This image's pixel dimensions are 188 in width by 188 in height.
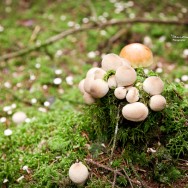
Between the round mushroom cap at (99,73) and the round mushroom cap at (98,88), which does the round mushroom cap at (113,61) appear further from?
the round mushroom cap at (98,88)

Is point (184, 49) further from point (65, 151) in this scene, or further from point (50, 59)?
point (65, 151)

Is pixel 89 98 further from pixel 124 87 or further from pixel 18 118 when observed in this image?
pixel 18 118

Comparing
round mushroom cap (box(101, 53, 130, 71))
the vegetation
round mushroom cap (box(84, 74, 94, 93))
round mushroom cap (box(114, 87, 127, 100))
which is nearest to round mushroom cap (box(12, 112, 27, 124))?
the vegetation

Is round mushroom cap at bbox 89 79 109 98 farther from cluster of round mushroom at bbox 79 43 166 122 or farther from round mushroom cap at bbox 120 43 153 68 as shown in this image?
round mushroom cap at bbox 120 43 153 68

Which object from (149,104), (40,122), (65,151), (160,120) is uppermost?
(149,104)

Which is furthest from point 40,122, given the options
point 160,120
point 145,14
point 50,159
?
point 145,14

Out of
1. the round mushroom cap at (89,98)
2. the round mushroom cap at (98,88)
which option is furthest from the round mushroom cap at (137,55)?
the round mushroom cap at (89,98)
